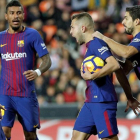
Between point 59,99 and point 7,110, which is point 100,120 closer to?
point 7,110

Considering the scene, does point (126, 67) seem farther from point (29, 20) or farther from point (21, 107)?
point (29, 20)

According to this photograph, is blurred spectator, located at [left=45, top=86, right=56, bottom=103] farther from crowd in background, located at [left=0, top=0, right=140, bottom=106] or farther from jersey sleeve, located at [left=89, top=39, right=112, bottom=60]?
jersey sleeve, located at [left=89, top=39, right=112, bottom=60]

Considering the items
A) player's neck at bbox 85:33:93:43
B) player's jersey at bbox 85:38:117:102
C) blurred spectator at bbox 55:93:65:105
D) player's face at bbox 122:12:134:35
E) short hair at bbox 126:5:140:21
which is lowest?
blurred spectator at bbox 55:93:65:105

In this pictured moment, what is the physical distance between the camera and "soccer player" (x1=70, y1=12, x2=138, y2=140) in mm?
5281

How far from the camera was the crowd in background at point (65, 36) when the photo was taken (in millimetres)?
10711

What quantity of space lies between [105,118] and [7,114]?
5.07ft

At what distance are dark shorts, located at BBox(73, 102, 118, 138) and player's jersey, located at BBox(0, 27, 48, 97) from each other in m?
1.12

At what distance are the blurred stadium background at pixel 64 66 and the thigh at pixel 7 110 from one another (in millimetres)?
2407

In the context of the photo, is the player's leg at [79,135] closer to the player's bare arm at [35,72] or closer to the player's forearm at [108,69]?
the player's forearm at [108,69]

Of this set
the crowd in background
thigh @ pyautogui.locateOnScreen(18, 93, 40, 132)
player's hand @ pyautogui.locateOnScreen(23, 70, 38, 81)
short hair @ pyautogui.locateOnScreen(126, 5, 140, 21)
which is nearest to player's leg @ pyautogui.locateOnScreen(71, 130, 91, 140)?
thigh @ pyautogui.locateOnScreen(18, 93, 40, 132)

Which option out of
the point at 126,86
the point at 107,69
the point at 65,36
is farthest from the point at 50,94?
the point at 107,69

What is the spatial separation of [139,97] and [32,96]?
4.27 meters

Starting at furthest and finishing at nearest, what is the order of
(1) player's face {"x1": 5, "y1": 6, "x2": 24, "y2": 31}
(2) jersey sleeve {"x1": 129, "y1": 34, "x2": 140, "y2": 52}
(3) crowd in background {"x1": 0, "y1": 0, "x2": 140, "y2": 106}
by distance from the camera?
(3) crowd in background {"x1": 0, "y1": 0, "x2": 140, "y2": 106} → (1) player's face {"x1": 5, "y1": 6, "x2": 24, "y2": 31} → (2) jersey sleeve {"x1": 129, "y1": 34, "x2": 140, "y2": 52}

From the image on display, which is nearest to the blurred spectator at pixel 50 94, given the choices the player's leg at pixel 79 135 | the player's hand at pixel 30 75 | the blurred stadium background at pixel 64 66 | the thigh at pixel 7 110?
the blurred stadium background at pixel 64 66
